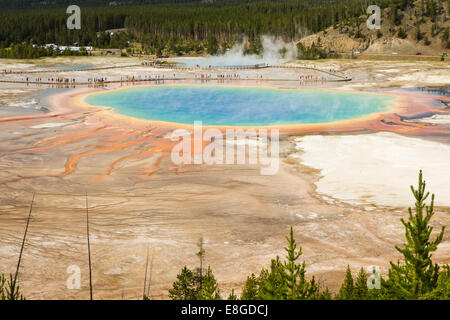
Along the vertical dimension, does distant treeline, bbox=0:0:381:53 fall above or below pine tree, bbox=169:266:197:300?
above

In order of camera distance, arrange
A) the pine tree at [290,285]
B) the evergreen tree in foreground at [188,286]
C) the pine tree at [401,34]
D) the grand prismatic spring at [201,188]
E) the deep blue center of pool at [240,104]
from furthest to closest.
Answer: the pine tree at [401,34] < the deep blue center of pool at [240,104] < the grand prismatic spring at [201,188] < the evergreen tree in foreground at [188,286] < the pine tree at [290,285]

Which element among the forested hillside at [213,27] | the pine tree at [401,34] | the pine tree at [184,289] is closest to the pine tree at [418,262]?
the pine tree at [184,289]

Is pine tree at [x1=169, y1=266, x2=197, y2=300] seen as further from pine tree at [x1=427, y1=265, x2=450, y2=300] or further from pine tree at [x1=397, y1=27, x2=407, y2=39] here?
pine tree at [x1=397, y1=27, x2=407, y2=39]

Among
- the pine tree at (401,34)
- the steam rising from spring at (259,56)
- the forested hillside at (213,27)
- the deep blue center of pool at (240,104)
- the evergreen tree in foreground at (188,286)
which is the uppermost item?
the forested hillside at (213,27)

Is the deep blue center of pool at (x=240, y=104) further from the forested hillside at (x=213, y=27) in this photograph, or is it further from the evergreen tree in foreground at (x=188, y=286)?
the forested hillside at (x=213, y=27)

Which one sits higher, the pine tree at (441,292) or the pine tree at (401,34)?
the pine tree at (401,34)

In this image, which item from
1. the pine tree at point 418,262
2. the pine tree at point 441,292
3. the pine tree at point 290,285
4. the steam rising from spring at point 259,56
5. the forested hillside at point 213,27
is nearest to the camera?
the pine tree at point 441,292

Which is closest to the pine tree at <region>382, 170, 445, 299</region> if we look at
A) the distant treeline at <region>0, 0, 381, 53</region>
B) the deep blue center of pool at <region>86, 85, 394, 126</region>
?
the deep blue center of pool at <region>86, 85, 394, 126</region>

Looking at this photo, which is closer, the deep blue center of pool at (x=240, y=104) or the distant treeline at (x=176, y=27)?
the deep blue center of pool at (x=240, y=104)
